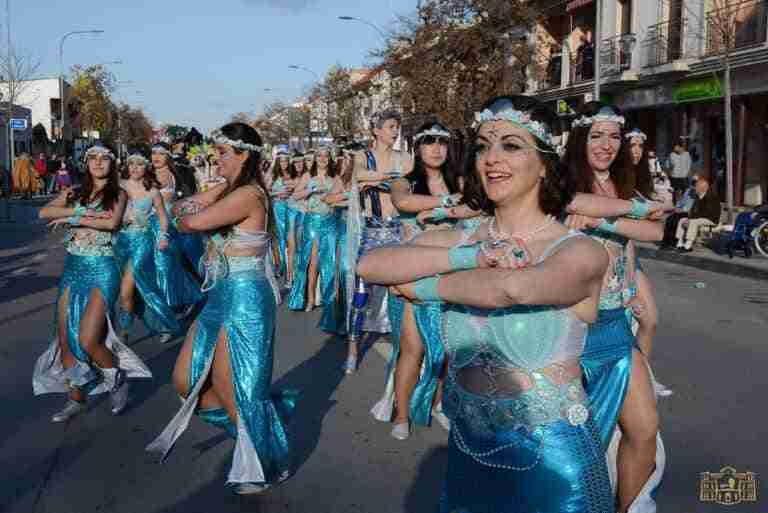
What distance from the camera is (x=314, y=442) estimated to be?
17.7 feet

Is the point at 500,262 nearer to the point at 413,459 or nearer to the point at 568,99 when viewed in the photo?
the point at 413,459

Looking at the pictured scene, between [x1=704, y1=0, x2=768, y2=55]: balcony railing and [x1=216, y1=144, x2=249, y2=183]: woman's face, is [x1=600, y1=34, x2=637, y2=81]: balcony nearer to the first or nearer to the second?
[x1=704, y1=0, x2=768, y2=55]: balcony railing

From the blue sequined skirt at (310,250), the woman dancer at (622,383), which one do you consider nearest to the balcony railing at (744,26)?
the blue sequined skirt at (310,250)

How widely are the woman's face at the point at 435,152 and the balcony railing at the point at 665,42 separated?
70.1 ft

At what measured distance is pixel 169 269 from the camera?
1012 cm

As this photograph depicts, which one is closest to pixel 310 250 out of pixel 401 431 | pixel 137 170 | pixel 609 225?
pixel 137 170

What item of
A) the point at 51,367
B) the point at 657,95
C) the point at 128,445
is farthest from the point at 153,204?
the point at 657,95

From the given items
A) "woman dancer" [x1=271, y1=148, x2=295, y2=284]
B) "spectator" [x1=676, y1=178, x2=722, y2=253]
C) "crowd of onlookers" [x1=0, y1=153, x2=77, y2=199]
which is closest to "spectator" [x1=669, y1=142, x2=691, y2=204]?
"spectator" [x1=676, y1=178, x2=722, y2=253]

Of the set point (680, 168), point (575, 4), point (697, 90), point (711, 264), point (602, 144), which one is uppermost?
point (575, 4)

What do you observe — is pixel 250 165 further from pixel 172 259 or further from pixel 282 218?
pixel 282 218

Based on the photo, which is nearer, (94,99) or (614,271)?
(614,271)

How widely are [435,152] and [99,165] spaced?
2412 millimetres

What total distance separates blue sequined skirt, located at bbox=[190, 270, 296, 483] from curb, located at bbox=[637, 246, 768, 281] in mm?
11049

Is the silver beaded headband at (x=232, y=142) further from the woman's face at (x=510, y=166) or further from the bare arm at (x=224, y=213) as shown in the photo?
the woman's face at (x=510, y=166)
